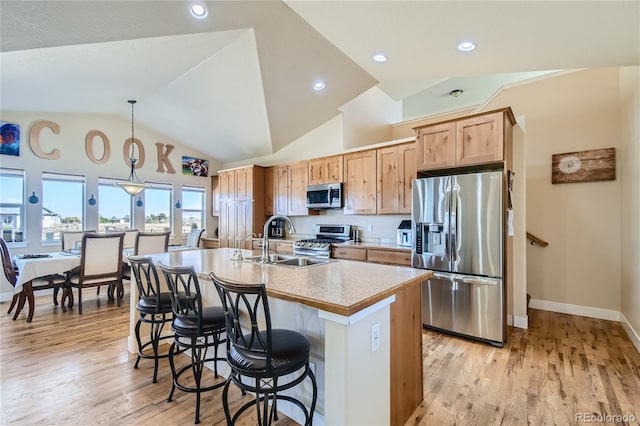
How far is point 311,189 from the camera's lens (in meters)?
5.16

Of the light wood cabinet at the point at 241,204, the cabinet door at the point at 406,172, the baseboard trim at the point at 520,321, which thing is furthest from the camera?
the light wood cabinet at the point at 241,204

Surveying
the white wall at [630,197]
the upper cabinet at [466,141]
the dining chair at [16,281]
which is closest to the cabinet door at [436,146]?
the upper cabinet at [466,141]

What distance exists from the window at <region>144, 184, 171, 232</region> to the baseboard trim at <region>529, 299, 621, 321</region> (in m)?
6.96

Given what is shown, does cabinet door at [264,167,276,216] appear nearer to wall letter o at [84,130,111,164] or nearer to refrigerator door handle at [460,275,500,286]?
wall letter o at [84,130,111,164]

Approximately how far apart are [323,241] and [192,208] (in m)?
3.83

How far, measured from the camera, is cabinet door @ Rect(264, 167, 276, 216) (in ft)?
19.5

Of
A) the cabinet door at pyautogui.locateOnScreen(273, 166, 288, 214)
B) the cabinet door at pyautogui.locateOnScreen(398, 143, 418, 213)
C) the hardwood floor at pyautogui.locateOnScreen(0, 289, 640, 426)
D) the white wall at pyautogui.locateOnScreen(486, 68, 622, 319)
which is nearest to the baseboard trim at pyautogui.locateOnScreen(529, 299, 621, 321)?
the white wall at pyautogui.locateOnScreen(486, 68, 622, 319)

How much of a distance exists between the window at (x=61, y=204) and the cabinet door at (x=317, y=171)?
4.18m

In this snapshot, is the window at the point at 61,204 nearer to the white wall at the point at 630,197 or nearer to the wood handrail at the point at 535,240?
the wood handrail at the point at 535,240

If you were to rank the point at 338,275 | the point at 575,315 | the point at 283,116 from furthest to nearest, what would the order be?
the point at 283,116 → the point at 575,315 → the point at 338,275

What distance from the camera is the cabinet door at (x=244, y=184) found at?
19.5ft

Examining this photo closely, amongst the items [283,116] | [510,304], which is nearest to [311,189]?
[283,116]

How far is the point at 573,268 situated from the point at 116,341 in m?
5.65

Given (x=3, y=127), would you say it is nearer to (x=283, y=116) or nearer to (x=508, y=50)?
(x=283, y=116)
